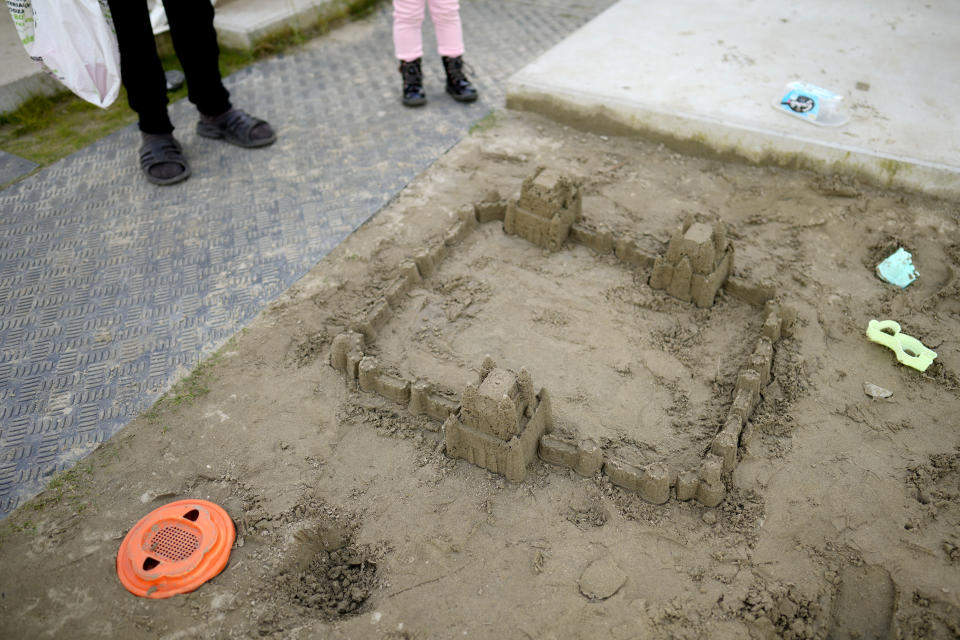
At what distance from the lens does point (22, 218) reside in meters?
4.08

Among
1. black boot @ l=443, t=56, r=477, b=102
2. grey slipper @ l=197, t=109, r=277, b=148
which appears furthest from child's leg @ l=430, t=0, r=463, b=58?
grey slipper @ l=197, t=109, r=277, b=148

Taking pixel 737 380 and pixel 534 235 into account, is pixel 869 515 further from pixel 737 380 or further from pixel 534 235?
pixel 534 235

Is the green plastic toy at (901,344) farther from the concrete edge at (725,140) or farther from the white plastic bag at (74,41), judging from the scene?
the white plastic bag at (74,41)

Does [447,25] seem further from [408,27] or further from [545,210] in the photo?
[545,210]

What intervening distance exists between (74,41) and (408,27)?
7.54 feet

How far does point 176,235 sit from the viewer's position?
397 cm

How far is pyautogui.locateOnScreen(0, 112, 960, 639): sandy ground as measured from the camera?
226 cm

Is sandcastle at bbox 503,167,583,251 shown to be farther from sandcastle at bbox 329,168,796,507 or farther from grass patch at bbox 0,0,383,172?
grass patch at bbox 0,0,383,172

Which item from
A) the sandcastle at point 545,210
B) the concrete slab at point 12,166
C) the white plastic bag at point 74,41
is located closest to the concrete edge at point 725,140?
the sandcastle at point 545,210

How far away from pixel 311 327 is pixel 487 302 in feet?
3.10

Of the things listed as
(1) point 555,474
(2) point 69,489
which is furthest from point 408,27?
(2) point 69,489

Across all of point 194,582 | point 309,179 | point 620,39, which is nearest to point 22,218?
point 309,179

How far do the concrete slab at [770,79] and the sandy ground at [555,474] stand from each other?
0.60 m

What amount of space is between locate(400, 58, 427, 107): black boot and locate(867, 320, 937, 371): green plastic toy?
143 inches
